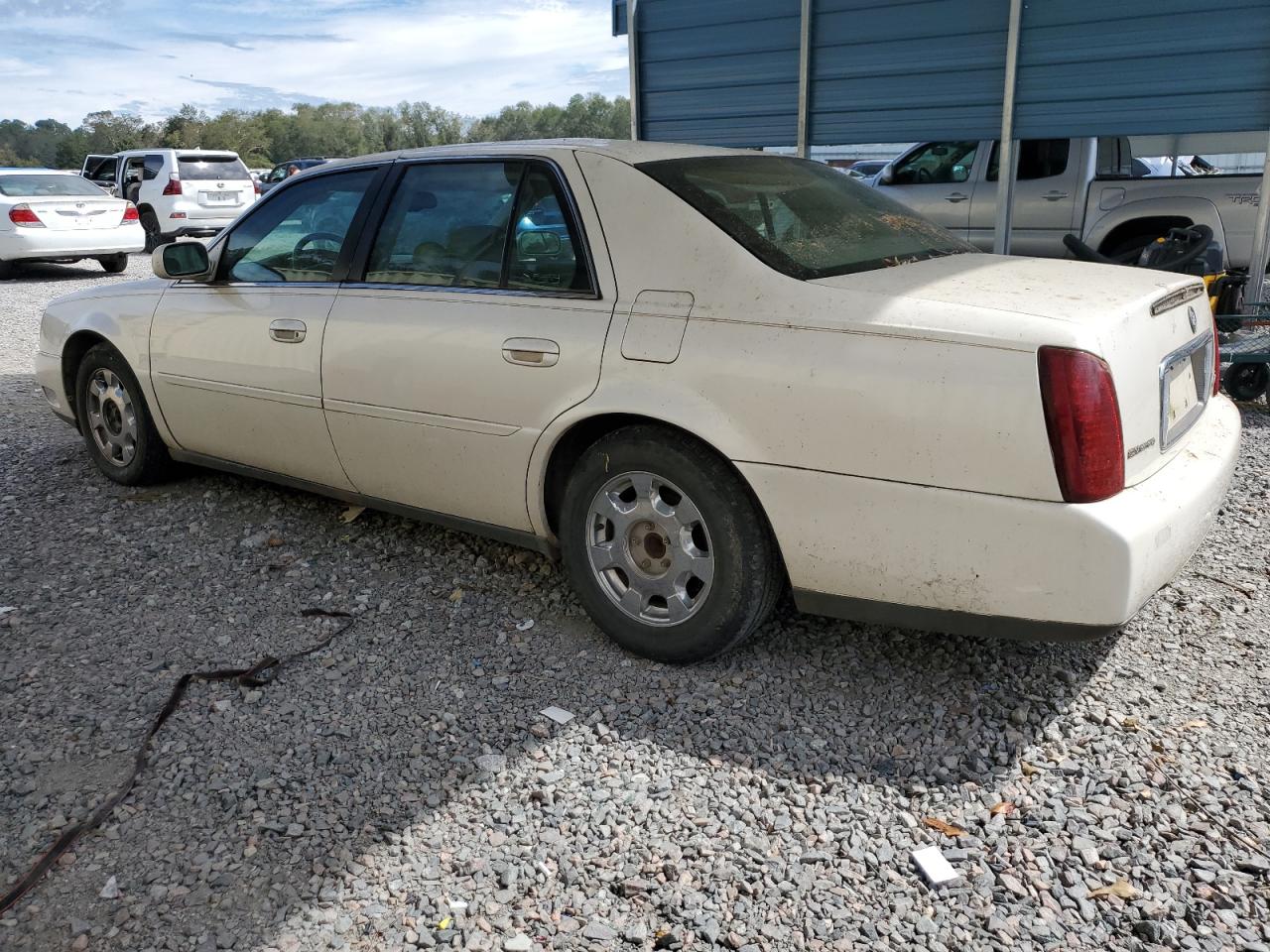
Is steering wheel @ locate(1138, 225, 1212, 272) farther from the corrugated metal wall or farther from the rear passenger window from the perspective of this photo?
the rear passenger window

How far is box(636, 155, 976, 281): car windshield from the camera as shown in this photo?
3240mm

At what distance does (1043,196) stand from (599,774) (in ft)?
29.0

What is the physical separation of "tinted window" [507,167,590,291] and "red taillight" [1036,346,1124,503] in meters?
1.48

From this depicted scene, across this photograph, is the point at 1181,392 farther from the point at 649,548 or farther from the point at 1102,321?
the point at 649,548

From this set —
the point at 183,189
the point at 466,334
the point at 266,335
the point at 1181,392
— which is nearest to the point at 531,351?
the point at 466,334

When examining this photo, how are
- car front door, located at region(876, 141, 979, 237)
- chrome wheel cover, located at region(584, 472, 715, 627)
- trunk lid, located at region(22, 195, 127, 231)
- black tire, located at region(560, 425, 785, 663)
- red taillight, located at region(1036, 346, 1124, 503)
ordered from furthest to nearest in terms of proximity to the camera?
trunk lid, located at region(22, 195, 127, 231), car front door, located at region(876, 141, 979, 237), chrome wheel cover, located at region(584, 472, 715, 627), black tire, located at region(560, 425, 785, 663), red taillight, located at region(1036, 346, 1124, 503)

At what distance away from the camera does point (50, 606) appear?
157 inches

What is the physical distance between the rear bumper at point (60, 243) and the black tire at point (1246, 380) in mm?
14968

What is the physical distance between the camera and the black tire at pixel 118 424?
5.12 m

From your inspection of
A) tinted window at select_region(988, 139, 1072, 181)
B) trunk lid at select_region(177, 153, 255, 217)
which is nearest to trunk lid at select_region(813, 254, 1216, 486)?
tinted window at select_region(988, 139, 1072, 181)

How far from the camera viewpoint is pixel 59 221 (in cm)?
1545

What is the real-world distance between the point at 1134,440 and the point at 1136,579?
36cm

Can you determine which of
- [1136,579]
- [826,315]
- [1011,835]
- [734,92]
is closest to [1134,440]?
[1136,579]

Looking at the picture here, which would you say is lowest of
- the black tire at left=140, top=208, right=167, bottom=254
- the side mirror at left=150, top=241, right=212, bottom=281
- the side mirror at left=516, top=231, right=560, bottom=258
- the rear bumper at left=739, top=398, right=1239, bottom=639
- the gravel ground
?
the gravel ground
